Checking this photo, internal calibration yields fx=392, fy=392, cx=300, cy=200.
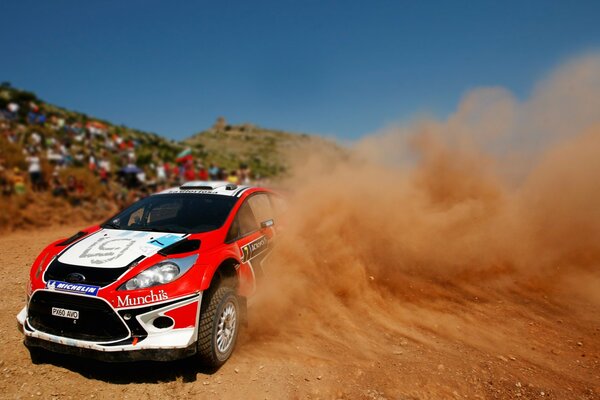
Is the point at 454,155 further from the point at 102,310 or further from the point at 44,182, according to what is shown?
the point at 44,182

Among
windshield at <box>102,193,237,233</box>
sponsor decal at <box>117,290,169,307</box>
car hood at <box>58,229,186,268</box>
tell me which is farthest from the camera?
windshield at <box>102,193,237,233</box>

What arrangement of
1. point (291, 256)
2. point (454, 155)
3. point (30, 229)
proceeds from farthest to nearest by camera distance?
point (30, 229) < point (454, 155) < point (291, 256)

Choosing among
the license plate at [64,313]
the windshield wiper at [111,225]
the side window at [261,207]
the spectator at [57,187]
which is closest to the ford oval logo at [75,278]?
the license plate at [64,313]

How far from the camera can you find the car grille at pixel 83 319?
3.08 meters

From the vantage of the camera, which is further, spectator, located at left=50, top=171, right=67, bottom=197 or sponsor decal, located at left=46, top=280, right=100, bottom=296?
spectator, located at left=50, top=171, right=67, bottom=197

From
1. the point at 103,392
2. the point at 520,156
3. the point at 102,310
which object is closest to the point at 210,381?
the point at 103,392

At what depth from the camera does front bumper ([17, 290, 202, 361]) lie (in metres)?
3.08

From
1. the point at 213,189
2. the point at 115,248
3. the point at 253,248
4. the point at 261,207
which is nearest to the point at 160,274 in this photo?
the point at 115,248

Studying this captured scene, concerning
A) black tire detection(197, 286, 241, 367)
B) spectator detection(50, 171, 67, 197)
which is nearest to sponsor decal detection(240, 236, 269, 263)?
black tire detection(197, 286, 241, 367)

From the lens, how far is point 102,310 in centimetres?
307

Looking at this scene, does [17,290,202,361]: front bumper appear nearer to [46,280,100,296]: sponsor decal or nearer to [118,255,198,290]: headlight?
[46,280,100,296]: sponsor decal

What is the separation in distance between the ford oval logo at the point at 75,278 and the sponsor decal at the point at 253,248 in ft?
5.03

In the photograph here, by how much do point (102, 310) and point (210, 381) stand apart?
3.65ft

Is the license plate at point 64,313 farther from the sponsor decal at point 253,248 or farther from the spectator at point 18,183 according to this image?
the spectator at point 18,183
